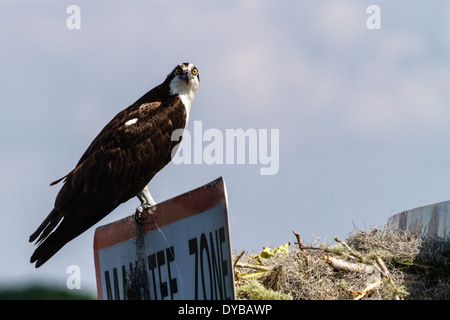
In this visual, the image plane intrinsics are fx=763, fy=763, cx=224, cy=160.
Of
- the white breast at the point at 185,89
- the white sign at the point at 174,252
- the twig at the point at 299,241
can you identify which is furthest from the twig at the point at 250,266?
the white breast at the point at 185,89

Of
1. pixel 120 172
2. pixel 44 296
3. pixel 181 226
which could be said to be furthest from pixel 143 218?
pixel 44 296

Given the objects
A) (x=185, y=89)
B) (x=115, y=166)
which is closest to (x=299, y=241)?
(x=115, y=166)

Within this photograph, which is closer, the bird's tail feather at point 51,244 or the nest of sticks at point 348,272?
the nest of sticks at point 348,272

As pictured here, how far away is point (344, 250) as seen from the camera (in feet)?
21.6

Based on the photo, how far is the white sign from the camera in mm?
4305

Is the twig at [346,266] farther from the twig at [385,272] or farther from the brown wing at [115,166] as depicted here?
the brown wing at [115,166]

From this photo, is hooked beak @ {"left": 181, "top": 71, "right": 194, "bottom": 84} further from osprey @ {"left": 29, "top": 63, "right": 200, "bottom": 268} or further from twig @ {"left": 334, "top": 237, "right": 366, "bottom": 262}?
twig @ {"left": 334, "top": 237, "right": 366, "bottom": 262}

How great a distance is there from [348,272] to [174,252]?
6.07 ft

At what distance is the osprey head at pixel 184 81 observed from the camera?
30.5ft

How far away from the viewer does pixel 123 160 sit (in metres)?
8.47

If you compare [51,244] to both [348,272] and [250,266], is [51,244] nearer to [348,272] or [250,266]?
[250,266]

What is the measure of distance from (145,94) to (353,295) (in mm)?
4537

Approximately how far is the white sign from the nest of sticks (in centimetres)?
87

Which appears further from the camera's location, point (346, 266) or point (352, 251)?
point (352, 251)
